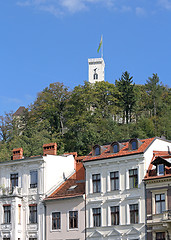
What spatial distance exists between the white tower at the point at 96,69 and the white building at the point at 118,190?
112 meters

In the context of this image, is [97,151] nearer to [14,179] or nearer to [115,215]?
[115,215]

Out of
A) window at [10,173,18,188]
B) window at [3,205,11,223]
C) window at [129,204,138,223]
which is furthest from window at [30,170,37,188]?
window at [129,204,138,223]

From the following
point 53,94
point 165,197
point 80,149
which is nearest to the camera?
point 165,197

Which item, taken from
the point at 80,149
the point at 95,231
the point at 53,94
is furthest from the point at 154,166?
the point at 53,94

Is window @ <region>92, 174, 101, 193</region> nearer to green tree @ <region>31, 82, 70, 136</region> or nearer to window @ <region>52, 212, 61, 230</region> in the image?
window @ <region>52, 212, 61, 230</region>

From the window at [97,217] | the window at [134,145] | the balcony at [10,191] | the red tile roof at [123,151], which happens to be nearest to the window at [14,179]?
the balcony at [10,191]

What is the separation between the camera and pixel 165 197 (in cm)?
4722

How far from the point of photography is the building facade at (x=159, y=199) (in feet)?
153

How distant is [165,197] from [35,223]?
1463 cm

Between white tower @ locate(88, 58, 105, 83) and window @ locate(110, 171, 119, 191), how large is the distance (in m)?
113

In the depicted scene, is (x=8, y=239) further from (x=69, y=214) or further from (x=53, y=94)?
(x=53, y=94)

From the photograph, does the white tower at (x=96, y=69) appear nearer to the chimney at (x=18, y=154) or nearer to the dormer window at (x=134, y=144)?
the chimney at (x=18, y=154)

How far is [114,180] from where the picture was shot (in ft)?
168

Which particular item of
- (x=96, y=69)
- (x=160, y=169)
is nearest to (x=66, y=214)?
(x=160, y=169)
